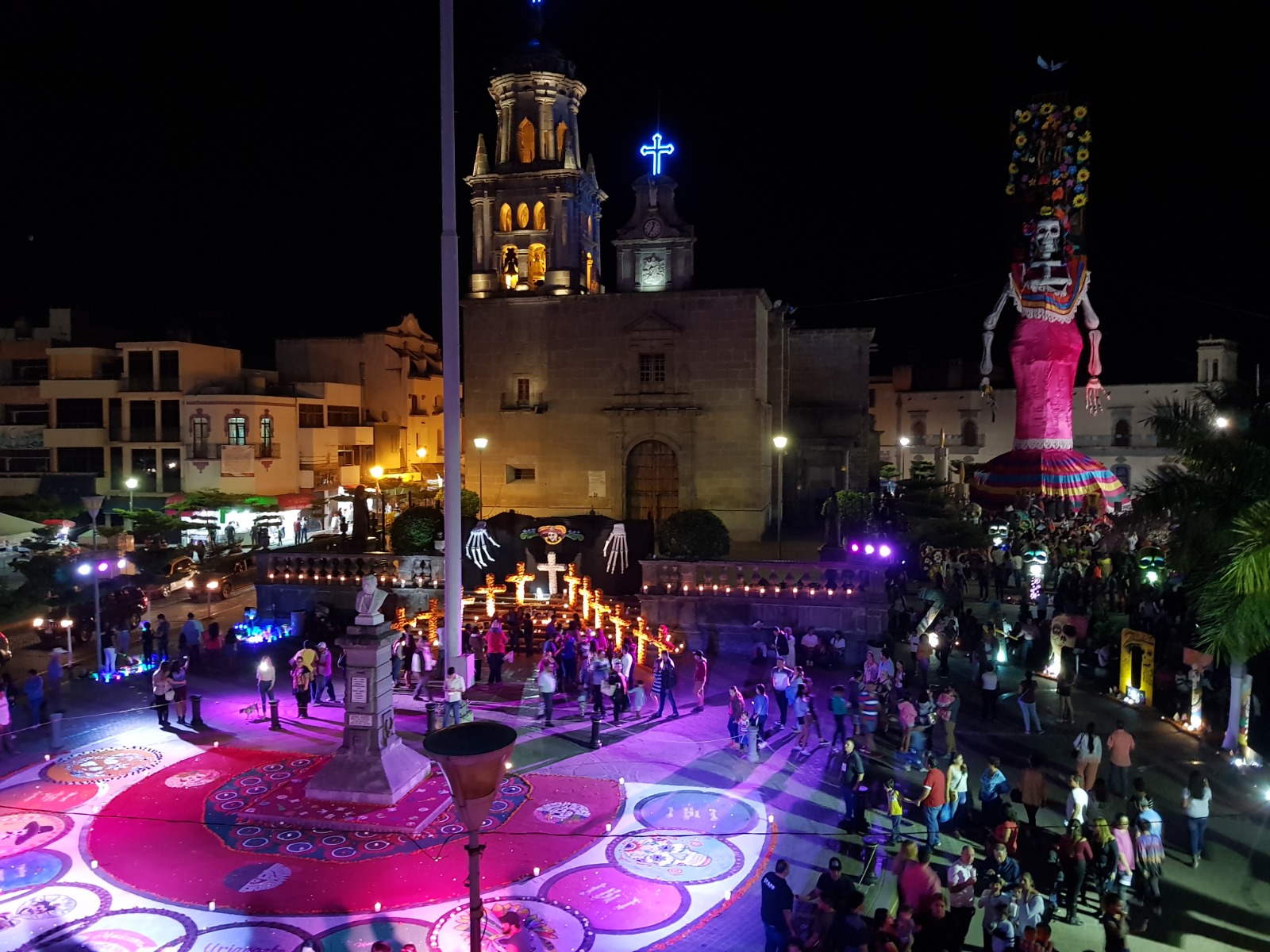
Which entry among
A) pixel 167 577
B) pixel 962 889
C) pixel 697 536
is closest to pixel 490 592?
pixel 697 536

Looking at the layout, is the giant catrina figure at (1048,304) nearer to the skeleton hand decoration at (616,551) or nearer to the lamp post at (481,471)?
the skeleton hand decoration at (616,551)

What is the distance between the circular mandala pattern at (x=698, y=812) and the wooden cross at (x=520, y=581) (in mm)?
10987

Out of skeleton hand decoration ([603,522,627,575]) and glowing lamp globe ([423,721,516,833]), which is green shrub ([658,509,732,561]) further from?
glowing lamp globe ([423,721,516,833])

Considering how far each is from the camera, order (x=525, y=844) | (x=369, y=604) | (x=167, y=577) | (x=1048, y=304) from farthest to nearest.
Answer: (x=167, y=577) < (x=1048, y=304) < (x=369, y=604) < (x=525, y=844)

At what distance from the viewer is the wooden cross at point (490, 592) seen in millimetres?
23395

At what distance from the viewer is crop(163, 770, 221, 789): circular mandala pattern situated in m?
14.2

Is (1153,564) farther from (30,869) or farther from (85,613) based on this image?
(85,613)

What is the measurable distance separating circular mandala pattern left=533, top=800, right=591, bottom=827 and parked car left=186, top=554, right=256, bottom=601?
19119 mm

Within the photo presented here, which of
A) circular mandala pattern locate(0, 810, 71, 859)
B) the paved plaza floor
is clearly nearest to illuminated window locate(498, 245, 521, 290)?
the paved plaza floor

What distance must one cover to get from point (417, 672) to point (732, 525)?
618 inches

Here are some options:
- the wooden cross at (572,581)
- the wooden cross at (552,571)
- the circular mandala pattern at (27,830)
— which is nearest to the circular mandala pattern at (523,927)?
the circular mandala pattern at (27,830)

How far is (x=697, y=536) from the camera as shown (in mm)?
25359

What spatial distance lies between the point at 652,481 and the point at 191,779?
21.1 m

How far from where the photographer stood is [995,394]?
55156 millimetres
